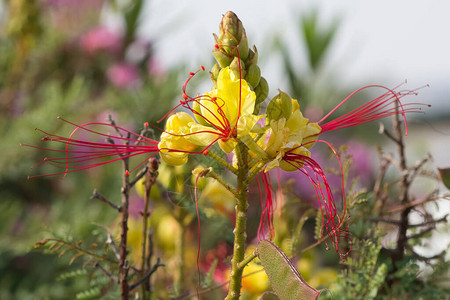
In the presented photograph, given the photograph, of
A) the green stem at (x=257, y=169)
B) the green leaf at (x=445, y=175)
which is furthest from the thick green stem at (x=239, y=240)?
the green leaf at (x=445, y=175)

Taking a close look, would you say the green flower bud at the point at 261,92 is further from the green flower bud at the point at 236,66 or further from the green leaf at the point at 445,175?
the green leaf at the point at 445,175

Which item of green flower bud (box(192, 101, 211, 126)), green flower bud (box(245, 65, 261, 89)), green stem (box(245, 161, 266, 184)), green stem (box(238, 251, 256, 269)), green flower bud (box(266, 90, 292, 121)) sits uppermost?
green flower bud (box(245, 65, 261, 89))

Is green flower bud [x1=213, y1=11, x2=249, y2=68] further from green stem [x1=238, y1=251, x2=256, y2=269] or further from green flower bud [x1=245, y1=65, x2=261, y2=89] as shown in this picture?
green stem [x1=238, y1=251, x2=256, y2=269]

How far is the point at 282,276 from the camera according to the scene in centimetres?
24

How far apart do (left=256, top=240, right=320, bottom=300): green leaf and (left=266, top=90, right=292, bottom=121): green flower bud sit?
69mm

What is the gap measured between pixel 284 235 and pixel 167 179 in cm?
11

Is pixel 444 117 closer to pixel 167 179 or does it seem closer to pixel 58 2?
pixel 58 2

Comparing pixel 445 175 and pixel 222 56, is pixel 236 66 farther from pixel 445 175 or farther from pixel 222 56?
pixel 445 175

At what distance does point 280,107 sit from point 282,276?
0.29 feet

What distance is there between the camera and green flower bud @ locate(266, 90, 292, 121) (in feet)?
0.90

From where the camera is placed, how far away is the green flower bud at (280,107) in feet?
0.90

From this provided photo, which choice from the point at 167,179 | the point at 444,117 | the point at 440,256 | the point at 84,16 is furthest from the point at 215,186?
the point at 444,117

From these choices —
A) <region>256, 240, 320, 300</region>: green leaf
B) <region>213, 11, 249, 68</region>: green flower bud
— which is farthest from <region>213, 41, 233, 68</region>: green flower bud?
<region>256, 240, 320, 300</region>: green leaf

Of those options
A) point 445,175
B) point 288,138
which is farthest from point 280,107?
point 445,175
